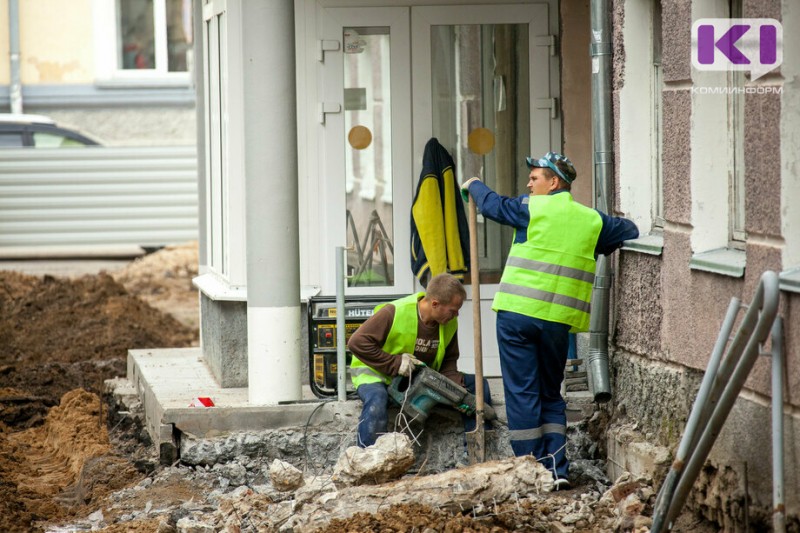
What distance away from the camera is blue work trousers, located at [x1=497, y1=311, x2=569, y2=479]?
6922 millimetres

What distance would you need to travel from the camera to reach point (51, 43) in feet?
73.6

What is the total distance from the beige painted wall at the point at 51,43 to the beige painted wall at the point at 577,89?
51.6ft

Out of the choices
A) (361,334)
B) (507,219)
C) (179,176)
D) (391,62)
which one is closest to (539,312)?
(507,219)

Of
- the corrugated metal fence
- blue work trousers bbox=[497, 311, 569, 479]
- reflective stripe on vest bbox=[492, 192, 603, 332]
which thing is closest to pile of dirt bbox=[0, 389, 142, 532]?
blue work trousers bbox=[497, 311, 569, 479]

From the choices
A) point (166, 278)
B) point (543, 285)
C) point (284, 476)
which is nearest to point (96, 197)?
point (166, 278)

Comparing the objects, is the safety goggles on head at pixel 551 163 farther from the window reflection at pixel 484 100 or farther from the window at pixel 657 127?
the window reflection at pixel 484 100

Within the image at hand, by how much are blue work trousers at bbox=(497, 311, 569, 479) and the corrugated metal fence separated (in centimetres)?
1331

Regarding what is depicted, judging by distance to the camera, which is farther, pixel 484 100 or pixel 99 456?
pixel 484 100

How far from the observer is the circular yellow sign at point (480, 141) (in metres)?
8.80

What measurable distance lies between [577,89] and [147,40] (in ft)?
53.6

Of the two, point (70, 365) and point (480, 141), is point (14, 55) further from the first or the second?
point (480, 141)

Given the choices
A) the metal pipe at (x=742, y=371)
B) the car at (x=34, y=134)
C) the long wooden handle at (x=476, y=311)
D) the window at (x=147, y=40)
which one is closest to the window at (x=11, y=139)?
the car at (x=34, y=134)

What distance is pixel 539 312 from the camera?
22.5ft

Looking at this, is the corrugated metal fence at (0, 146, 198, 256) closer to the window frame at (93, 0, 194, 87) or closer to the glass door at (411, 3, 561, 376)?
the window frame at (93, 0, 194, 87)
